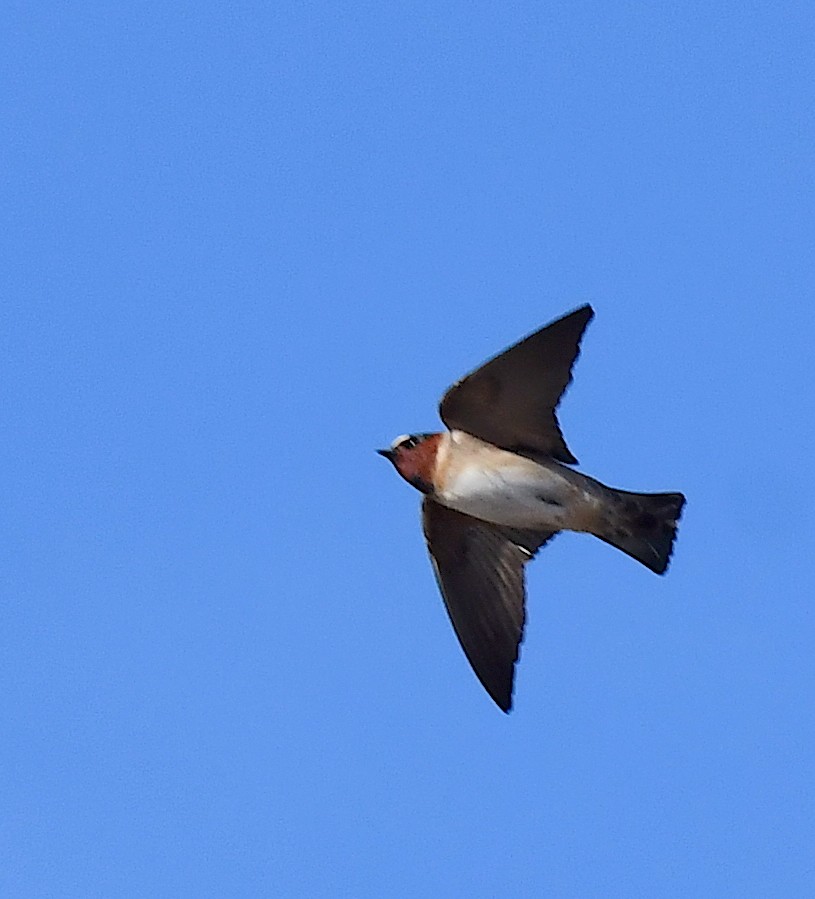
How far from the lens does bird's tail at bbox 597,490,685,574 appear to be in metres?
9.13

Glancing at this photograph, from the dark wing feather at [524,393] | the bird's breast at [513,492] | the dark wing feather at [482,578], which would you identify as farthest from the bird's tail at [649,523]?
the dark wing feather at [482,578]

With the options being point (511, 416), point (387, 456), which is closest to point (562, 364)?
point (511, 416)

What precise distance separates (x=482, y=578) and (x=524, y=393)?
3.73 ft

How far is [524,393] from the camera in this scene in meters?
9.16

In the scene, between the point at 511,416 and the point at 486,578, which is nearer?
the point at 511,416

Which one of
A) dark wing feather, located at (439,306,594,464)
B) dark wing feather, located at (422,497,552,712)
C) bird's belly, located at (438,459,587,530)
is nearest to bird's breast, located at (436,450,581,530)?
bird's belly, located at (438,459,587,530)

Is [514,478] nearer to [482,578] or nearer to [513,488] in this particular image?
[513,488]

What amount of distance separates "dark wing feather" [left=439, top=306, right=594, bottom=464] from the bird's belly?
0.15 m

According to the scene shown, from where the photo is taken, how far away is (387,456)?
9.59m

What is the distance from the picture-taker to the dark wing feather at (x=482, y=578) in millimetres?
9750

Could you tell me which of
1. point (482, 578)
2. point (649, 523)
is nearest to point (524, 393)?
point (649, 523)

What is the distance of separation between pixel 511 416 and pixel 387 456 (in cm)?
68

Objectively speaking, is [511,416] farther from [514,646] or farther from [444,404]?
[514,646]

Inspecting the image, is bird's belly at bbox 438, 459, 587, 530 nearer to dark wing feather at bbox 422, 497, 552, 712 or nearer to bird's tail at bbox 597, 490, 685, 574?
bird's tail at bbox 597, 490, 685, 574
